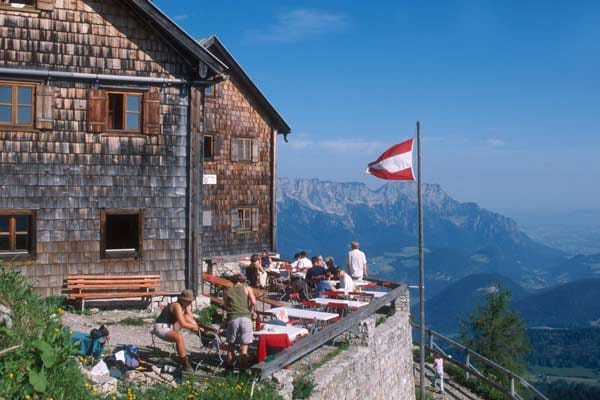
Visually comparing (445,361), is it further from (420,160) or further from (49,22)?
(49,22)

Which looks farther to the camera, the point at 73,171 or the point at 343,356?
the point at 73,171

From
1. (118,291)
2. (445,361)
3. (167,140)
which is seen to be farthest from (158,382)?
(445,361)

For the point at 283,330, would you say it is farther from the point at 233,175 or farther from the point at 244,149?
the point at 244,149

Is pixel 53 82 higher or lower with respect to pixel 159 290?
higher

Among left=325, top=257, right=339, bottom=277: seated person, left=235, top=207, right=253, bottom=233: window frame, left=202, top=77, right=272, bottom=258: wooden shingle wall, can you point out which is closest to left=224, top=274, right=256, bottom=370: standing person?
left=325, top=257, right=339, bottom=277: seated person

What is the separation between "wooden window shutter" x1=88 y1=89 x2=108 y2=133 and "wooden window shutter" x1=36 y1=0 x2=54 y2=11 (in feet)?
6.58

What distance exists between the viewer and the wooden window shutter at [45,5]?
15945mm

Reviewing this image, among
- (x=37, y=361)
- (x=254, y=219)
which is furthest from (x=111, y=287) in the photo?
(x=254, y=219)

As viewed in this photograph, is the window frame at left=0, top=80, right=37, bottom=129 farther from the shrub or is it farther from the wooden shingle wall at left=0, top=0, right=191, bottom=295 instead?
the shrub

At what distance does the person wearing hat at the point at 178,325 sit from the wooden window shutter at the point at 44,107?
6.71 metres

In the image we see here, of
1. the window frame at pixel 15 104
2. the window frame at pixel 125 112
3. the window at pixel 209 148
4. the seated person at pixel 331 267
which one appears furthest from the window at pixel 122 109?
the window at pixel 209 148

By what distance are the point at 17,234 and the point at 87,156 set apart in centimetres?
236

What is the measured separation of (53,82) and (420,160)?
890cm

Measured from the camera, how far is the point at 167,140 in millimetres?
17562
